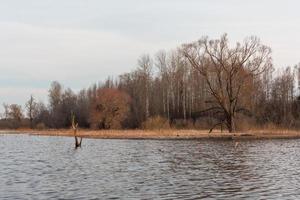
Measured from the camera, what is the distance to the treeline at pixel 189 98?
67.2 m

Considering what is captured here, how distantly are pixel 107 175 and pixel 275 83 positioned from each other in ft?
284

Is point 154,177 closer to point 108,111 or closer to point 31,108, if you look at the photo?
point 108,111

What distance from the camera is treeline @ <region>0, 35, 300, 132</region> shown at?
67188 millimetres

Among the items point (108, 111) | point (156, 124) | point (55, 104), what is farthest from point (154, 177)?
point (55, 104)

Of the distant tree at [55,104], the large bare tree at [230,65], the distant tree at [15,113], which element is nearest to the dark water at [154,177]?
the large bare tree at [230,65]

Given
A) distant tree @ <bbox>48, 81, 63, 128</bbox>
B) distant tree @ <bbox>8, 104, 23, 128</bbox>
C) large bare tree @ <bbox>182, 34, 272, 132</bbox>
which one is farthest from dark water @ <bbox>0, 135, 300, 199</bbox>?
distant tree @ <bbox>8, 104, 23, 128</bbox>

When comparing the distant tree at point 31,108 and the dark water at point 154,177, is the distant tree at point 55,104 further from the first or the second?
the dark water at point 154,177

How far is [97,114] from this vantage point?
85.2 m

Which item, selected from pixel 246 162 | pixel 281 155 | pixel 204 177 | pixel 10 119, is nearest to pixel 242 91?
pixel 281 155

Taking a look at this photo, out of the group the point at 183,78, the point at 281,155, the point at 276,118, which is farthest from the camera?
the point at 183,78

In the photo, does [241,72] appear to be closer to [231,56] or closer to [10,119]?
[231,56]

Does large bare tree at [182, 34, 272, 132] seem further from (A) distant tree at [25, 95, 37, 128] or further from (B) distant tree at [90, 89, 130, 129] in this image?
(A) distant tree at [25, 95, 37, 128]

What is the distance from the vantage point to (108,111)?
85.9 meters

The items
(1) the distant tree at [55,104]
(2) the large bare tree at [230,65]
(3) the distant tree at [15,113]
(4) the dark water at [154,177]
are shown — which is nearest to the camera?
(4) the dark water at [154,177]
